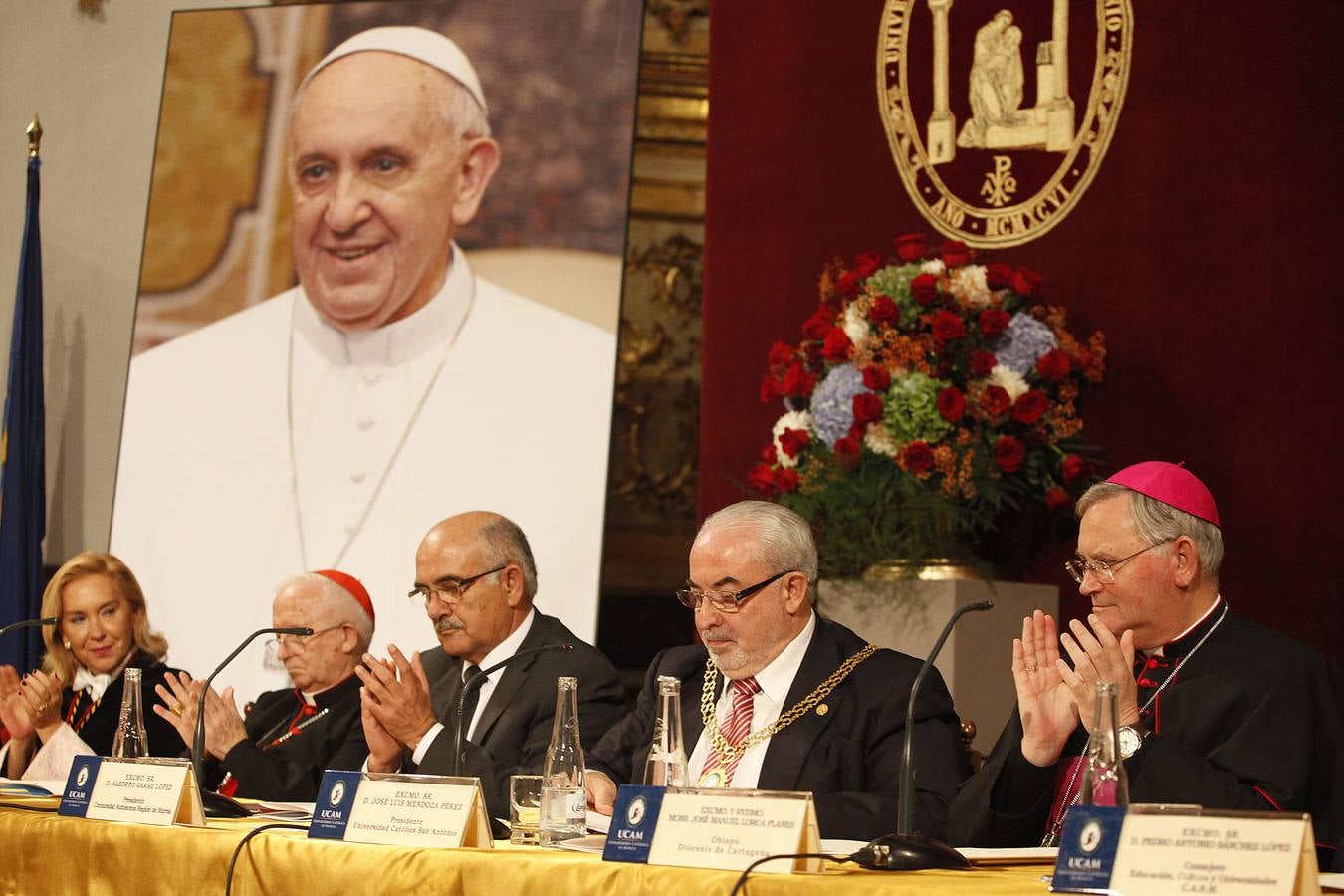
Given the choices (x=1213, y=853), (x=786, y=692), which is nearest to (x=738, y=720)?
(x=786, y=692)

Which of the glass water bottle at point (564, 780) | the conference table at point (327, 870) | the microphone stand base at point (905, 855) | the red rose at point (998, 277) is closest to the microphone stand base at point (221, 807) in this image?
the conference table at point (327, 870)

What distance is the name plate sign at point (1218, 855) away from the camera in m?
1.93

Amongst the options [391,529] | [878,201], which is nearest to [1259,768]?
[878,201]

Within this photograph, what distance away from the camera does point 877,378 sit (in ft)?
14.3

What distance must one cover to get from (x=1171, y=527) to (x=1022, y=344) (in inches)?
47.5

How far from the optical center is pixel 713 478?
5.72 m

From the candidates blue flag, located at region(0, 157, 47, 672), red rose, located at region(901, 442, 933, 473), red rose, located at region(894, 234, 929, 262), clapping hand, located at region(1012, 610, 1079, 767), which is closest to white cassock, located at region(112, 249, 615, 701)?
blue flag, located at region(0, 157, 47, 672)

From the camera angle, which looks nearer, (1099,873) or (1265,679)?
(1099,873)

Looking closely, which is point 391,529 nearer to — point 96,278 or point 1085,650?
point 96,278

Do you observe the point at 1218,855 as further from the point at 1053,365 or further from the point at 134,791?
the point at 1053,365

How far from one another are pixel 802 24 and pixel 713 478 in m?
1.53

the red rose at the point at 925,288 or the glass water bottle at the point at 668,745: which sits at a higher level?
the red rose at the point at 925,288

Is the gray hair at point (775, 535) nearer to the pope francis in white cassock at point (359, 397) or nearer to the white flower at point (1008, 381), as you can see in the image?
the white flower at point (1008, 381)

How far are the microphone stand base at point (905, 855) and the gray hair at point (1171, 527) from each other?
1.11 meters
